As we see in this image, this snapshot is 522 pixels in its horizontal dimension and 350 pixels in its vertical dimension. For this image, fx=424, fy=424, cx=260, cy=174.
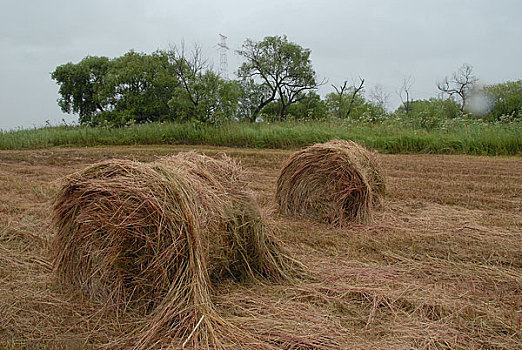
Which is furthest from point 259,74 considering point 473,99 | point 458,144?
point 473,99

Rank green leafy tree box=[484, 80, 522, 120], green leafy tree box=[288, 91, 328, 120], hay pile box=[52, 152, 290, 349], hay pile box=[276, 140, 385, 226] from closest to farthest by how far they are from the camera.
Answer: hay pile box=[52, 152, 290, 349] < hay pile box=[276, 140, 385, 226] < green leafy tree box=[288, 91, 328, 120] < green leafy tree box=[484, 80, 522, 120]

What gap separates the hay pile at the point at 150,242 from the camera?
9.58ft

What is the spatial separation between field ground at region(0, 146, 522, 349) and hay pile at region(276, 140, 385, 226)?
0.27 metres

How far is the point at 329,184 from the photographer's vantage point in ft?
19.9

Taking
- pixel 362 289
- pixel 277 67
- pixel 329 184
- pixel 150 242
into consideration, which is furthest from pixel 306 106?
pixel 150 242

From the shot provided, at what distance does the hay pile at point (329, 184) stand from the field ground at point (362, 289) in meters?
0.27

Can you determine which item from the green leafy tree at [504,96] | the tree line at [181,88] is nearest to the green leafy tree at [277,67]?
the tree line at [181,88]

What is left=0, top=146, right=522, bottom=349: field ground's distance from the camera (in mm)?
2934

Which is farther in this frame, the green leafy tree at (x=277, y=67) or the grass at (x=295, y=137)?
the green leafy tree at (x=277, y=67)

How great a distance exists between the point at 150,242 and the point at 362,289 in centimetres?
183

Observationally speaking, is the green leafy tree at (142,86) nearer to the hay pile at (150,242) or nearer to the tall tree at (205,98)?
the tall tree at (205,98)

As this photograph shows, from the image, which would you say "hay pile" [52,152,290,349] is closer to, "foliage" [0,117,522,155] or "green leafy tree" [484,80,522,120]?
"foliage" [0,117,522,155]

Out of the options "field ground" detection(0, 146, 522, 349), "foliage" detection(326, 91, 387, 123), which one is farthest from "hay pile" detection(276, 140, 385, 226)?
"foliage" detection(326, 91, 387, 123)

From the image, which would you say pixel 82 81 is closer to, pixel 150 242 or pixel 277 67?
pixel 277 67
